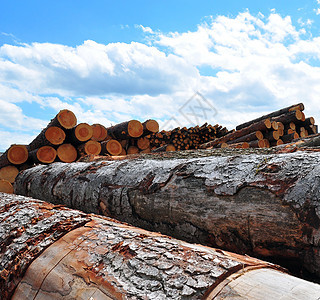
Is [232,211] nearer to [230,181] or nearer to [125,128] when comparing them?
[230,181]

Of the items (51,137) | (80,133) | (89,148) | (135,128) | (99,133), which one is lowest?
(89,148)

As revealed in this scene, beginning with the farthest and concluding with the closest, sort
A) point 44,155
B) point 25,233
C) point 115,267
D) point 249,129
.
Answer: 1. point 249,129
2. point 44,155
3. point 25,233
4. point 115,267

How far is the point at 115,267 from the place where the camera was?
4.77 feet

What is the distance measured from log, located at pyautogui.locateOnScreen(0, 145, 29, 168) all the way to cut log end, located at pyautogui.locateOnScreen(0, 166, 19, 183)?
0.12 m

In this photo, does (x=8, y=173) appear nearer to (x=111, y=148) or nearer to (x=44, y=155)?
(x=44, y=155)

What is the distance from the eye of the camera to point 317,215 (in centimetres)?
166

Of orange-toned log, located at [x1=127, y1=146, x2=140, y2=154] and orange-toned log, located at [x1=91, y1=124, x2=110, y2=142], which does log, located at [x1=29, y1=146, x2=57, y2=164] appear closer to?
orange-toned log, located at [x1=91, y1=124, x2=110, y2=142]

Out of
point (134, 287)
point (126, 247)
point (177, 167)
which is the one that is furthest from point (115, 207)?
point (134, 287)

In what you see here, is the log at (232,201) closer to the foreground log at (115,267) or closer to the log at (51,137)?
the foreground log at (115,267)

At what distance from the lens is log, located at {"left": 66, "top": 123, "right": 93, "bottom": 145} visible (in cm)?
739

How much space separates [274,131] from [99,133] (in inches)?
194

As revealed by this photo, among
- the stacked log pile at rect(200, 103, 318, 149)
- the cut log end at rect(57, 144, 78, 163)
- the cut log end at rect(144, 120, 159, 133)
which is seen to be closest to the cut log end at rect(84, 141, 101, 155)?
the cut log end at rect(57, 144, 78, 163)

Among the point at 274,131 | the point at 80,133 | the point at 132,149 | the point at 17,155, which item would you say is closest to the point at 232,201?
the point at 80,133

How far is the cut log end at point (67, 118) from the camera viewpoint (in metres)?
7.28
